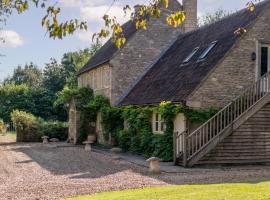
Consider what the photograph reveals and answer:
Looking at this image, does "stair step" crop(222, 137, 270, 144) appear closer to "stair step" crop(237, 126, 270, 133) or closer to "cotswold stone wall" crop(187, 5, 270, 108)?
"stair step" crop(237, 126, 270, 133)

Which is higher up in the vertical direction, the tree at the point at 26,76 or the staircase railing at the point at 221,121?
the tree at the point at 26,76

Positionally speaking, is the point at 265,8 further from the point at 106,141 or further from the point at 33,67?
the point at 33,67

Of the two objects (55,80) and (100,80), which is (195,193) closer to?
(100,80)

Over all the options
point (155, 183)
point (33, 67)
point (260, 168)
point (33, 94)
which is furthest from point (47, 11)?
point (33, 67)

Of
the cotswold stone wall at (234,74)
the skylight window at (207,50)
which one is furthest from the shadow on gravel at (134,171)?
the skylight window at (207,50)

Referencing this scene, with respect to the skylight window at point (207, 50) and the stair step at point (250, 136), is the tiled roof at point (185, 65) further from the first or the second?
the stair step at point (250, 136)

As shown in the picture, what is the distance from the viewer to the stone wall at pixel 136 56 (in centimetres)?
3231

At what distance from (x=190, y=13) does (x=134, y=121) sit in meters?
10.9

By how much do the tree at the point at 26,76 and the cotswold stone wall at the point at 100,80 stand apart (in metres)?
72.5

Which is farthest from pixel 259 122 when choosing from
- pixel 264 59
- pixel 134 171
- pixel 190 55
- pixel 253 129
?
pixel 190 55

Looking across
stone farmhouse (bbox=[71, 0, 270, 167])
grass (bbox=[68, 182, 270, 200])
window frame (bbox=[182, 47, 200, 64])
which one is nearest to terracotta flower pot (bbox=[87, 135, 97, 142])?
stone farmhouse (bbox=[71, 0, 270, 167])

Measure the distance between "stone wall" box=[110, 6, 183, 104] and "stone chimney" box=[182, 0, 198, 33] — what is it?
188cm

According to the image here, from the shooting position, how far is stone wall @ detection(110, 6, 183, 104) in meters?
32.3

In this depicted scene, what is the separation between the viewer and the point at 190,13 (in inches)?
1345
